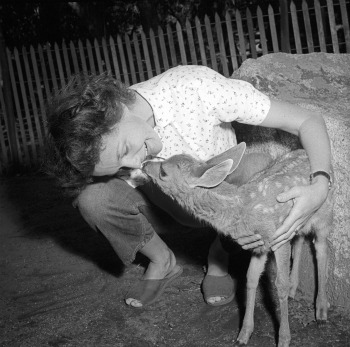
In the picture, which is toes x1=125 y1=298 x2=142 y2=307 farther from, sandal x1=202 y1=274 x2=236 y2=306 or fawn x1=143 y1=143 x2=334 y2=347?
fawn x1=143 y1=143 x2=334 y2=347

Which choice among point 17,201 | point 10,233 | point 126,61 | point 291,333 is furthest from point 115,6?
point 291,333

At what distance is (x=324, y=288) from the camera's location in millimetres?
3326

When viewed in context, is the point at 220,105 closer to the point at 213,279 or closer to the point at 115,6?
the point at 213,279

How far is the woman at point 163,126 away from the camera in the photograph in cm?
294

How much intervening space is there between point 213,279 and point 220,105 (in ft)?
4.47

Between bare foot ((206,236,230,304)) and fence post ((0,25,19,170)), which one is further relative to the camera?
fence post ((0,25,19,170))

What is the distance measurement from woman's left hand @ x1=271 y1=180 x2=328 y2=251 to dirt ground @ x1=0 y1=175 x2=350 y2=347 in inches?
27.1

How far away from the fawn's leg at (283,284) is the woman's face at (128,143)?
0.95 metres

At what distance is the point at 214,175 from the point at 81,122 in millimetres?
798

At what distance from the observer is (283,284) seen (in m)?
3.06

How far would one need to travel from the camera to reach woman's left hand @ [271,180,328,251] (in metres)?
2.85

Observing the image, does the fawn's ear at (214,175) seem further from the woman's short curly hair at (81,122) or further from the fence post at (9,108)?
the fence post at (9,108)

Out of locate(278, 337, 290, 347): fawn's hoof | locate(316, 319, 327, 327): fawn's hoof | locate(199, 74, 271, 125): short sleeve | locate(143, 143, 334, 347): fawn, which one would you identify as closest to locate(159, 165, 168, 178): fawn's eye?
locate(143, 143, 334, 347): fawn

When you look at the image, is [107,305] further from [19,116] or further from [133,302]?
[19,116]
